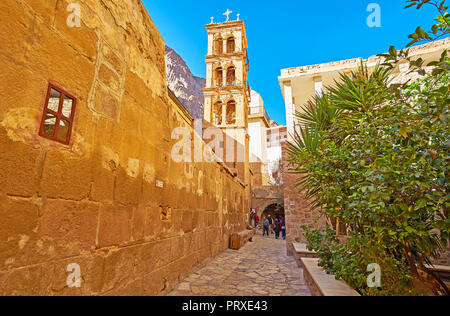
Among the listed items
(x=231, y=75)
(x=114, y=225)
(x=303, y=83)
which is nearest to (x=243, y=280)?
(x=114, y=225)

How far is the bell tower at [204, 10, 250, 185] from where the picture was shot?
56.0ft

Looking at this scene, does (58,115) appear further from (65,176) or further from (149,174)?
(149,174)

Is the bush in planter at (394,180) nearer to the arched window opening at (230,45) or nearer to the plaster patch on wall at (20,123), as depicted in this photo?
the plaster patch on wall at (20,123)

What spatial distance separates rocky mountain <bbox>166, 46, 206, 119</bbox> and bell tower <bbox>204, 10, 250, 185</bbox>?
1965 centimetres

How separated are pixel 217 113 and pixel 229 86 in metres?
2.21

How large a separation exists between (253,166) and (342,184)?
24939 mm

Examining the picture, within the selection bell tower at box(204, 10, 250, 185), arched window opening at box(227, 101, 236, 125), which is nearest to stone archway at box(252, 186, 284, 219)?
bell tower at box(204, 10, 250, 185)

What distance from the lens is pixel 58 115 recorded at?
5.34ft

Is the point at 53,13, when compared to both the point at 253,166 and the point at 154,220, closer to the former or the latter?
the point at 154,220

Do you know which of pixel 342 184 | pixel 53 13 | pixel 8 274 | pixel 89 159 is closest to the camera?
pixel 8 274

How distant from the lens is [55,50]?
5.34ft

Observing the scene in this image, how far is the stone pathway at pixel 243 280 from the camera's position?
346 cm
